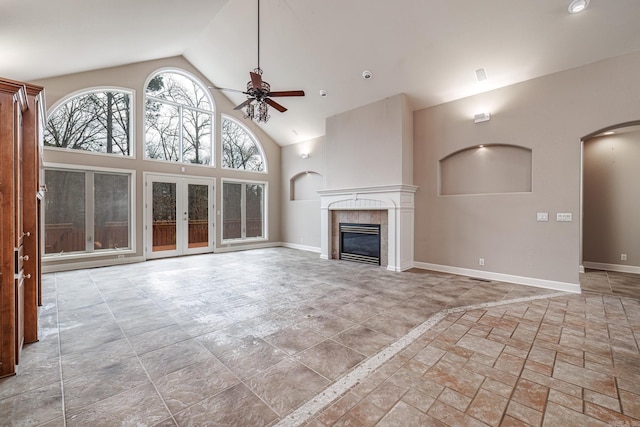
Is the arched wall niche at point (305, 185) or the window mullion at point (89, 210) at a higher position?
the arched wall niche at point (305, 185)

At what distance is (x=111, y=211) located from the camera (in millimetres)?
6246

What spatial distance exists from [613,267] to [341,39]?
724cm

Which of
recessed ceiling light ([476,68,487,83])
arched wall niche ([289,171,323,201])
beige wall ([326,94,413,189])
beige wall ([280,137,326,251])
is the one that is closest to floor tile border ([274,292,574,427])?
beige wall ([326,94,413,189])

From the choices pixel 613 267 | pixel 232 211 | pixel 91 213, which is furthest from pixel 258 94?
pixel 613 267

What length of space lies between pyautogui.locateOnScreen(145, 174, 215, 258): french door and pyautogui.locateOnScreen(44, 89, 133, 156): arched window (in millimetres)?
1033

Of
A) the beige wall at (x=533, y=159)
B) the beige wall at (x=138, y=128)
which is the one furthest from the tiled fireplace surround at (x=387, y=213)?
the beige wall at (x=138, y=128)

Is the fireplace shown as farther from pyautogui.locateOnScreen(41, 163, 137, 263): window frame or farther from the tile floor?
pyautogui.locateOnScreen(41, 163, 137, 263): window frame

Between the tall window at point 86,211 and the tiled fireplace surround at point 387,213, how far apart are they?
4.96 m

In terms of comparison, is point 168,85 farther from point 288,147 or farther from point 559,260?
point 559,260

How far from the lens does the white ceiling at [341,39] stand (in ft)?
11.9

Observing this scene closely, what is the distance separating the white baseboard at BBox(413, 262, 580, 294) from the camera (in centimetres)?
425

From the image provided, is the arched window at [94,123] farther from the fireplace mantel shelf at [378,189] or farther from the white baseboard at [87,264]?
the fireplace mantel shelf at [378,189]

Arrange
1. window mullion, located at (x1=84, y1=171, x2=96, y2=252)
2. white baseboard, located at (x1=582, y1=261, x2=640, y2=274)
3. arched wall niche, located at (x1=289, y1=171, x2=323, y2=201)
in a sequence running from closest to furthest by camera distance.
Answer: white baseboard, located at (x1=582, y1=261, x2=640, y2=274)
window mullion, located at (x1=84, y1=171, x2=96, y2=252)
arched wall niche, located at (x1=289, y1=171, x2=323, y2=201)

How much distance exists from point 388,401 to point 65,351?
279 centimetres
